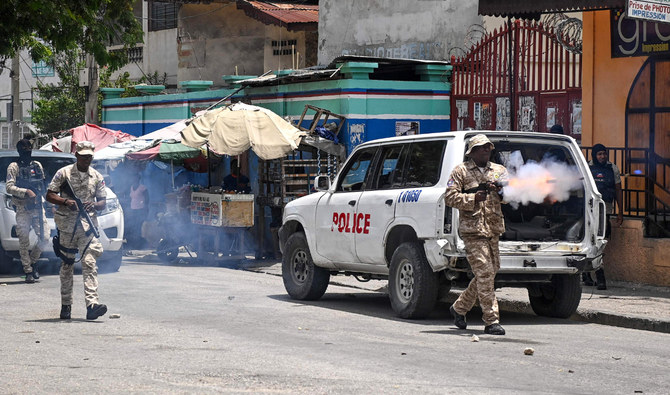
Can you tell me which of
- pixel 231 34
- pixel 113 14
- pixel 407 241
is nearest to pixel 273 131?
pixel 113 14

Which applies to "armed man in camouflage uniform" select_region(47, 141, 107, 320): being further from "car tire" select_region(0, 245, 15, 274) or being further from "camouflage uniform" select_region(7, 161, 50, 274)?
"car tire" select_region(0, 245, 15, 274)

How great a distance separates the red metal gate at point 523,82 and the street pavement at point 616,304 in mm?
4227

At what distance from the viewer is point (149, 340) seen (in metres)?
10.1

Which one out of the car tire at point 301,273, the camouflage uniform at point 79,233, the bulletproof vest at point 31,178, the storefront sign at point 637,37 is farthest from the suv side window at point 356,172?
the storefront sign at point 637,37

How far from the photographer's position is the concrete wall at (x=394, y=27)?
25.5 m

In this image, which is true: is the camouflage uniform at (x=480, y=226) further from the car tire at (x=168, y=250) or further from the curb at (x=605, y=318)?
the car tire at (x=168, y=250)

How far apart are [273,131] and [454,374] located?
11966 millimetres

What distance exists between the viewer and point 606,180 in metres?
15.0

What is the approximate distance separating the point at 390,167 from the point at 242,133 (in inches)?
292

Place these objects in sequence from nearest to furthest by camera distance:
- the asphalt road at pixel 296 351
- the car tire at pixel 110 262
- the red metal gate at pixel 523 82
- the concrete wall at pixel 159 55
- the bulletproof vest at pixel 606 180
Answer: the asphalt road at pixel 296 351, the bulletproof vest at pixel 606 180, the car tire at pixel 110 262, the red metal gate at pixel 523 82, the concrete wall at pixel 159 55

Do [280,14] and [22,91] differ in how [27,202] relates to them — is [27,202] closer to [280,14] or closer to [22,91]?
[280,14]

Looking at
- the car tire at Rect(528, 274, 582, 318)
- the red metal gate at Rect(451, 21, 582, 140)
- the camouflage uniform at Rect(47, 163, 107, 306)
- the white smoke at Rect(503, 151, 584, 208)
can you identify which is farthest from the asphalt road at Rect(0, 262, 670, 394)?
the red metal gate at Rect(451, 21, 582, 140)

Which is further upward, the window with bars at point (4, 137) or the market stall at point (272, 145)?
the window with bars at point (4, 137)

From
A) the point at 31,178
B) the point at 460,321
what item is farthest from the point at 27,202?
the point at 460,321
